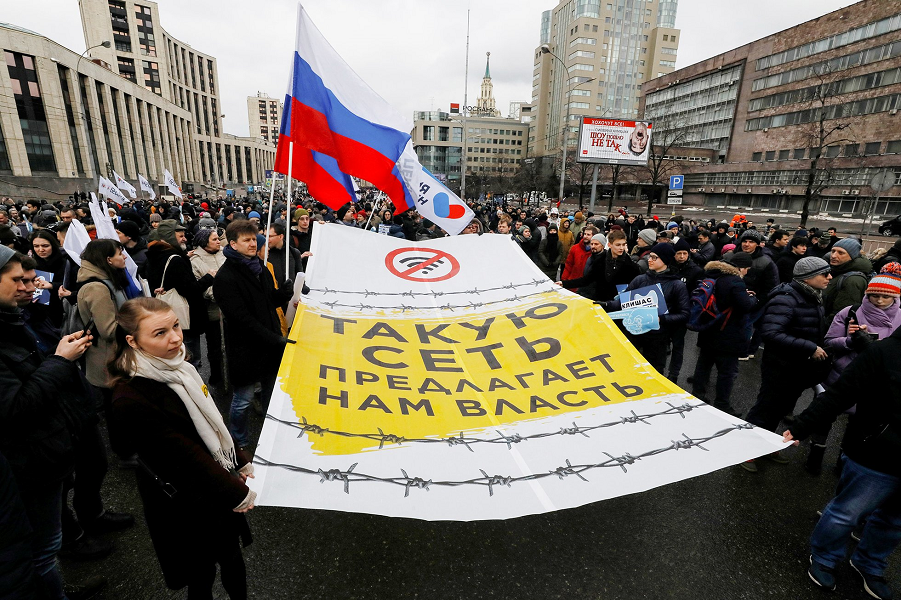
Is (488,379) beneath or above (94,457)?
above

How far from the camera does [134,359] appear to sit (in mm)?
1846

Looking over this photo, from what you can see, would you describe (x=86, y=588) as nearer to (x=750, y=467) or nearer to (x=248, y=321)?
(x=248, y=321)

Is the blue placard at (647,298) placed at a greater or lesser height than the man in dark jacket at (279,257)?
lesser

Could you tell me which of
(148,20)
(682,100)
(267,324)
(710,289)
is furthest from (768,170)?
(148,20)

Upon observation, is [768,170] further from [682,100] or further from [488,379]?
[488,379]

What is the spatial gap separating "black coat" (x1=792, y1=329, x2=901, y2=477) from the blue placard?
1834mm

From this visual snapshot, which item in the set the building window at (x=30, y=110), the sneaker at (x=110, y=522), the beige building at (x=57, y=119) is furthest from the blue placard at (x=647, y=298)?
the building window at (x=30, y=110)

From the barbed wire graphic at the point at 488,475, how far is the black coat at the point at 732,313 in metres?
2.51

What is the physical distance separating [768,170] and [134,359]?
216ft

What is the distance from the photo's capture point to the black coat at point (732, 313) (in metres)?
4.60

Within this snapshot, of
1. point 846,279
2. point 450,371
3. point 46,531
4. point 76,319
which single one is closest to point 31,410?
point 46,531

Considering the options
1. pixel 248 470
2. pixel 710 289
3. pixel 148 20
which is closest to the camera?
pixel 248 470

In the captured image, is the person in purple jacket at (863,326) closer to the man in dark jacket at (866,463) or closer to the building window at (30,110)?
the man in dark jacket at (866,463)

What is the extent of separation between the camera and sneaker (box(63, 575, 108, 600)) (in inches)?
101
